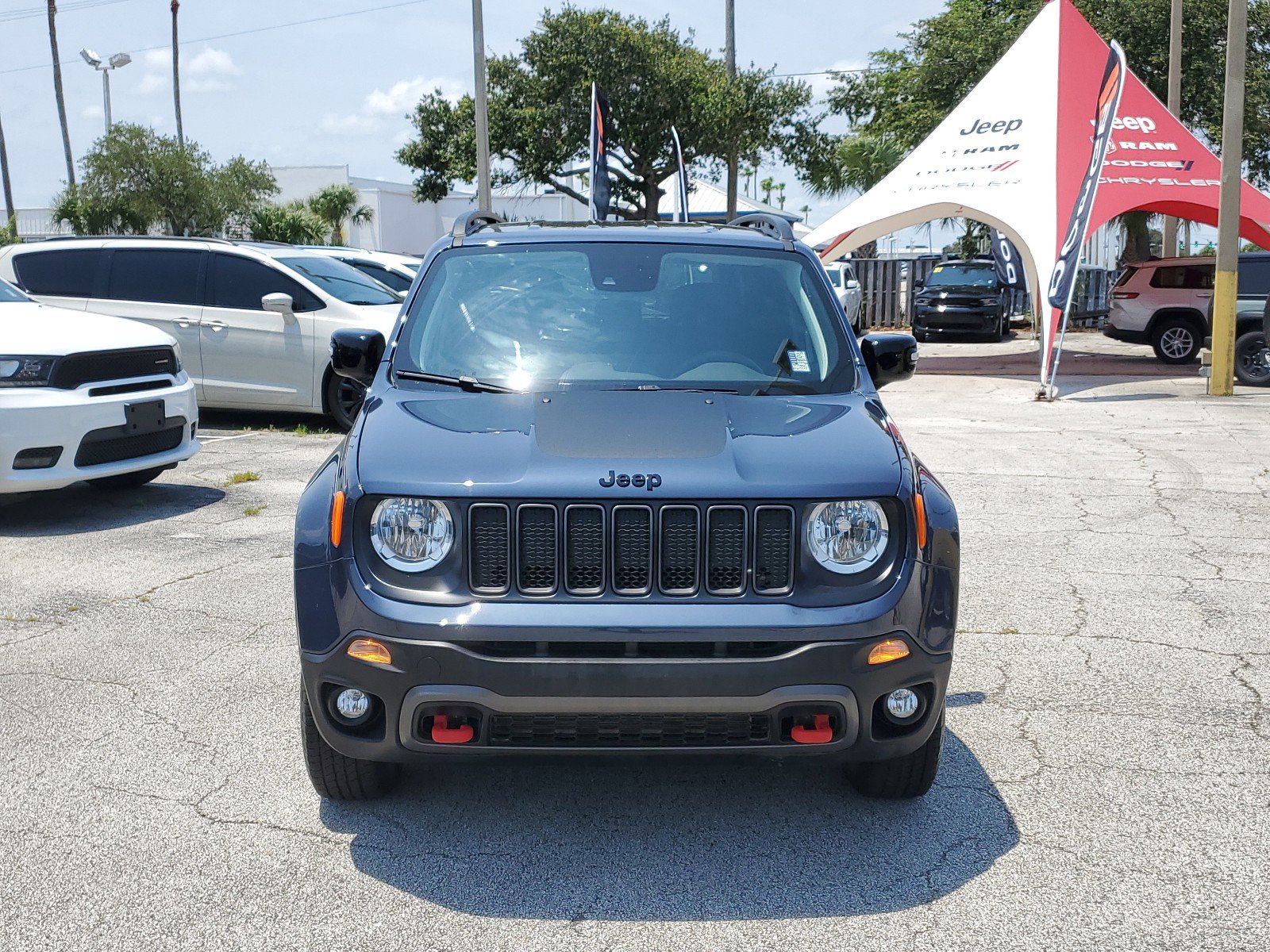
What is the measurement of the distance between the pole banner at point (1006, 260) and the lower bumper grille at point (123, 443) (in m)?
18.9

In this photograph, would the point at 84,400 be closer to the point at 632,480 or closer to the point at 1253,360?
the point at 632,480

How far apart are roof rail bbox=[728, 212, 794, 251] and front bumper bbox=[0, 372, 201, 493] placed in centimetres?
450

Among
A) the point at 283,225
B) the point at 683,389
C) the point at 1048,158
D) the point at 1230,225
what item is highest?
the point at 283,225

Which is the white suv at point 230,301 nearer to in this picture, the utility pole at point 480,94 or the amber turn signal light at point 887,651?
the amber turn signal light at point 887,651

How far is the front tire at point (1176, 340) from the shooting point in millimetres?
20000

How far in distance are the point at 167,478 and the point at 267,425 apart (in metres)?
3.14

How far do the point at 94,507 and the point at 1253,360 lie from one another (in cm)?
1478

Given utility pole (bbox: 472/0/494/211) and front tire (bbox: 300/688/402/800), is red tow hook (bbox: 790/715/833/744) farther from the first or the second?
utility pole (bbox: 472/0/494/211)

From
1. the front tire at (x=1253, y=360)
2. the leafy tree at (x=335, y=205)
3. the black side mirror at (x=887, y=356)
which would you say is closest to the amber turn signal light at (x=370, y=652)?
the black side mirror at (x=887, y=356)

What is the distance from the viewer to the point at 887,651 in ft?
10.8

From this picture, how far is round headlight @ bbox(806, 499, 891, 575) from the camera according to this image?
3340 millimetres

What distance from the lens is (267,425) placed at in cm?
1291

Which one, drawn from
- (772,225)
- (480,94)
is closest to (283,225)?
(480,94)

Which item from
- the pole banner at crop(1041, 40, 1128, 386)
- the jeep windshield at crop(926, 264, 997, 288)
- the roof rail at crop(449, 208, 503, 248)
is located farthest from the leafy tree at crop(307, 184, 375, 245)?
the roof rail at crop(449, 208, 503, 248)
